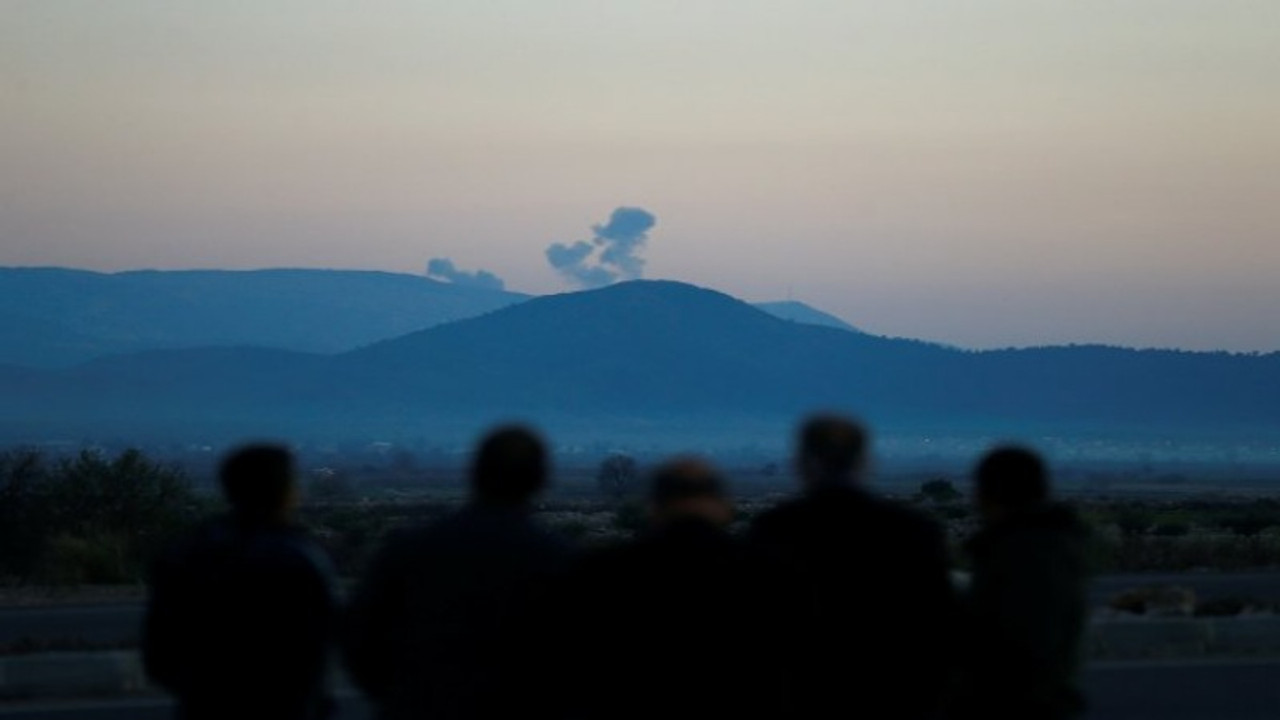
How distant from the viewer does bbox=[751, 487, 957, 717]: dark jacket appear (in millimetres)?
7262

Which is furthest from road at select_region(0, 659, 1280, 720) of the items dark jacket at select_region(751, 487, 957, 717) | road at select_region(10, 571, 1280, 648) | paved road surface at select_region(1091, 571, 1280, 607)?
dark jacket at select_region(751, 487, 957, 717)

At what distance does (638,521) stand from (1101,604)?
2329cm

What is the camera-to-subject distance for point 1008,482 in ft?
25.7

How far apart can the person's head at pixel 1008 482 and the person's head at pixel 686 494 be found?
3.99 ft

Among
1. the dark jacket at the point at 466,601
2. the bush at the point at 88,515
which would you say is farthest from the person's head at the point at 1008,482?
the bush at the point at 88,515

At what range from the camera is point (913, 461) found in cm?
17075

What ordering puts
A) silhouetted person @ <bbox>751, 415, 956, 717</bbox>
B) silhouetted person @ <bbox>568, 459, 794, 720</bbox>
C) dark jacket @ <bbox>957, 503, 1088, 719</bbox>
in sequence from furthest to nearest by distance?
dark jacket @ <bbox>957, 503, 1088, 719</bbox>, silhouetted person @ <bbox>751, 415, 956, 717</bbox>, silhouetted person @ <bbox>568, 459, 794, 720</bbox>

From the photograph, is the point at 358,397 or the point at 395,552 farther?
the point at 358,397

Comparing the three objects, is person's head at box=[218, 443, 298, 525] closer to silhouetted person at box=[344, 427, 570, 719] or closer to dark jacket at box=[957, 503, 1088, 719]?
silhouetted person at box=[344, 427, 570, 719]

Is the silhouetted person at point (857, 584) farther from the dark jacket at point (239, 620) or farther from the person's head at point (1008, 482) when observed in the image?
the dark jacket at point (239, 620)

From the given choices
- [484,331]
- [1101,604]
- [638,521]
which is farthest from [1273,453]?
[1101,604]

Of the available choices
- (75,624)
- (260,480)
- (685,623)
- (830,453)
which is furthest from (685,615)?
(75,624)

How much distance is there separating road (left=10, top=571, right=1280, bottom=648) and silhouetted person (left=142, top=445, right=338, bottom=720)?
34.5 feet

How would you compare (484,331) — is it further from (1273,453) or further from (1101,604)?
(1101,604)
